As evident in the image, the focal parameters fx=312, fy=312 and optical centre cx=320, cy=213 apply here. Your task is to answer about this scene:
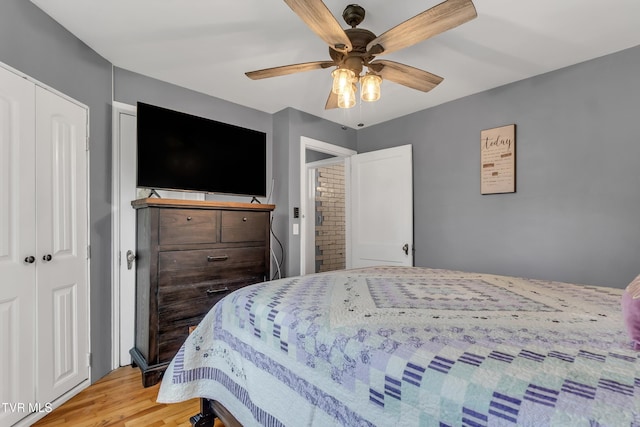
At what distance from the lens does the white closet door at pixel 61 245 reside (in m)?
1.84

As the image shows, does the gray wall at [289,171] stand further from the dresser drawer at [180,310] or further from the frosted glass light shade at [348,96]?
the frosted glass light shade at [348,96]

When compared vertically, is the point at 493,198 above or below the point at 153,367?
above

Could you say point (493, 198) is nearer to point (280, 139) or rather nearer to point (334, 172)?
point (280, 139)

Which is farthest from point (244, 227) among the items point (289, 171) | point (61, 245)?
point (61, 245)

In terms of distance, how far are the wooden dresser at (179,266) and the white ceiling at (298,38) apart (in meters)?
1.11

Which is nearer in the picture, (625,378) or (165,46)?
(625,378)

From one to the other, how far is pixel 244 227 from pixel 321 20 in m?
1.74

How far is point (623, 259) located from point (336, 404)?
8.22 feet

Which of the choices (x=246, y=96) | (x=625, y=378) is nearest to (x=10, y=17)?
(x=246, y=96)

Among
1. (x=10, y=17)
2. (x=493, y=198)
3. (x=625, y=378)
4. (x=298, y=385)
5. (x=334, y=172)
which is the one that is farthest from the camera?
(x=334, y=172)

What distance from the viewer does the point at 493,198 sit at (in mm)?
2895

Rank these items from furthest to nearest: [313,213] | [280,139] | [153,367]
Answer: [313,213] → [280,139] → [153,367]

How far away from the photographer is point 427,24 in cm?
143

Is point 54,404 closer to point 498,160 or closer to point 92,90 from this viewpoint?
point 92,90
